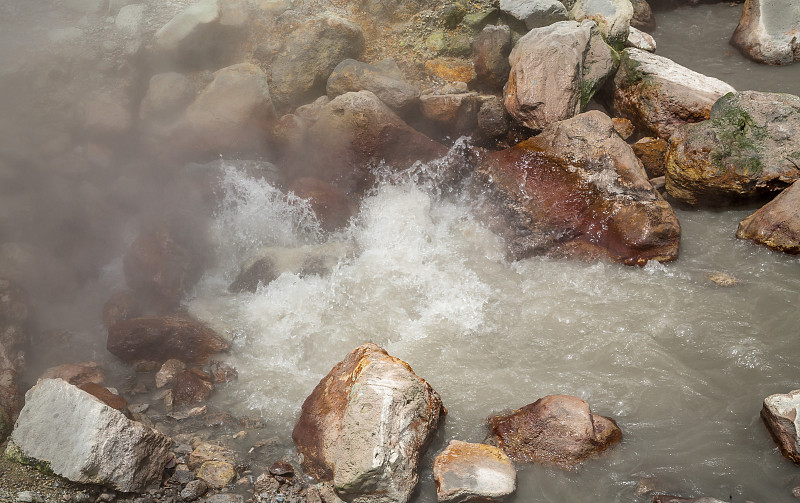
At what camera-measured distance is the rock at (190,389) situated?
4.62 m

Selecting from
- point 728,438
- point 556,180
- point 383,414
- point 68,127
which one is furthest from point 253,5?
point 728,438

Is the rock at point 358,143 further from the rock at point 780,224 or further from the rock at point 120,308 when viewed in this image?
the rock at point 780,224

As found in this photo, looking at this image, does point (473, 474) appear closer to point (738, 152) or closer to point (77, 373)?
point (77, 373)

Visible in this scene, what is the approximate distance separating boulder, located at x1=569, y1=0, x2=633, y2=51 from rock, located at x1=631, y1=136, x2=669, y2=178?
1.90 meters

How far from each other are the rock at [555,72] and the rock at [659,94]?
32 centimetres

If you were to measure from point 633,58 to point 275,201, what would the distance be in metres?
4.78

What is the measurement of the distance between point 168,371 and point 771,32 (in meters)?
8.85

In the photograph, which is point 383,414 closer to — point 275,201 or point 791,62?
point 275,201

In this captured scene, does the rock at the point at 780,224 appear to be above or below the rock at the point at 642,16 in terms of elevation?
below

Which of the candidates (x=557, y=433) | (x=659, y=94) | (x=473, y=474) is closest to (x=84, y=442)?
(x=473, y=474)

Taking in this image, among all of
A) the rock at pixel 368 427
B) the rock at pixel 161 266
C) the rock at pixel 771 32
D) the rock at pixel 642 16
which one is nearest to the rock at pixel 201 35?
the rock at pixel 161 266

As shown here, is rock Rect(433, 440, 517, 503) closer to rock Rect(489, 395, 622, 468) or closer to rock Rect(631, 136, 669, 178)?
rock Rect(489, 395, 622, 468)

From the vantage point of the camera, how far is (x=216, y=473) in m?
3.81

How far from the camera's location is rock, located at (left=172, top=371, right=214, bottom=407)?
4.62 m
